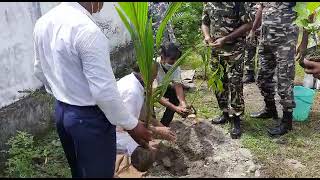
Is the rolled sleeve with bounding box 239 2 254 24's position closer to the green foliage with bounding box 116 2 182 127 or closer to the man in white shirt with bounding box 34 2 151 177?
the green foliage with bounding box 116 2 182 127

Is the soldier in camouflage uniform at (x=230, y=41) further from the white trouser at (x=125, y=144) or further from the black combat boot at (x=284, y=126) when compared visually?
the white trouser at (x=125, y=144)

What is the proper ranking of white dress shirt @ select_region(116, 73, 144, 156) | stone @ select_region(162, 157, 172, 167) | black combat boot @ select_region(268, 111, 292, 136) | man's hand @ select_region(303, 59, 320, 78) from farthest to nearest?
black combat boot @ select_region(268, 111, 292, 136)
stone @ select_region(162, 157, 172, 167)
white dress shirt @ select_region(116, 73, 144, 156)
man's hand @ select_region(303, 59, 320, 78)

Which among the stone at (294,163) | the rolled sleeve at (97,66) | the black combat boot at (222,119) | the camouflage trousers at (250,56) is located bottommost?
the stone at (294,163)

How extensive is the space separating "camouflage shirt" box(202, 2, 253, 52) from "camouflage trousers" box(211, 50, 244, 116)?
12cm

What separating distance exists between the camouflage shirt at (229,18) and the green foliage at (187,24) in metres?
3.30

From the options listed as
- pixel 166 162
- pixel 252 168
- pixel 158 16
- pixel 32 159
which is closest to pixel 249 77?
pixel 158 16

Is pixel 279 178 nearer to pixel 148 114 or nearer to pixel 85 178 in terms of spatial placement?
pixel 148 114

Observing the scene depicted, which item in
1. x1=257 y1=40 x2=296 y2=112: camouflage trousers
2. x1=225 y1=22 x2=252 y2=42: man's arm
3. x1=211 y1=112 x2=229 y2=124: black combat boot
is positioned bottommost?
x1=211 y1=112 x2=229 y2=124: black combat boot

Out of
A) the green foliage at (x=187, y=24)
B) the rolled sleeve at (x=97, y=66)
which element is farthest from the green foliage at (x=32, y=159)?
the green foliage at (x=187, y=24)

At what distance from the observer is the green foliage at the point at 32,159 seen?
3738mm

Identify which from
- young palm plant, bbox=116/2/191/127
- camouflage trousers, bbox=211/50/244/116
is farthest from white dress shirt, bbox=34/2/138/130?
camouflage trousers, bbox=211/50/244/116

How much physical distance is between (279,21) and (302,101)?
1078 millimetres

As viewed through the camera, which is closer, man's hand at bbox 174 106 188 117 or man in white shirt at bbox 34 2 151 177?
man in white shirt at bbox 34 2 151 177

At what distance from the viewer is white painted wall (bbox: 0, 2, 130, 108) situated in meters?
4.20
